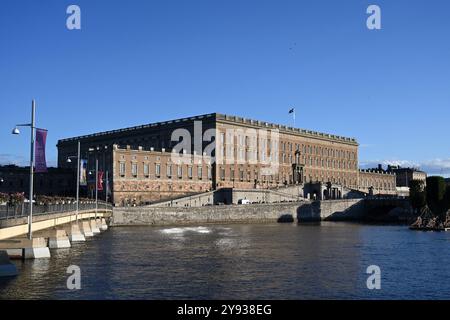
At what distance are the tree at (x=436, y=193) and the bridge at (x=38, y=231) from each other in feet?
185

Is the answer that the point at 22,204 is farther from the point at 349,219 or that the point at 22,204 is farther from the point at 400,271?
the point at 349,219

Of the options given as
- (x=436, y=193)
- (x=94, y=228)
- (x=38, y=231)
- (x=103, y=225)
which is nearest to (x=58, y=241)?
(x=38, y=231)

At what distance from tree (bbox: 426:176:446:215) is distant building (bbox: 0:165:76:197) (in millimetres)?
62475

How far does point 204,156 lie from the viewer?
117 metres

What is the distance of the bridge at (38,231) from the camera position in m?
31.8

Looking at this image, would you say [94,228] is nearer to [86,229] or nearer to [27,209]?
[86,229]

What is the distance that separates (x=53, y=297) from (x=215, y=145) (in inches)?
3712

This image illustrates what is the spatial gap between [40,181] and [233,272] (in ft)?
286

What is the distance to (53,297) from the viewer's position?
23766mm

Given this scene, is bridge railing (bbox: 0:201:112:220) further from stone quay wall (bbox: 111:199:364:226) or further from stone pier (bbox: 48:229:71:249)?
stone quay wall (bbox: 111:199:364:226)

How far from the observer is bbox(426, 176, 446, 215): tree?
96.4 metres

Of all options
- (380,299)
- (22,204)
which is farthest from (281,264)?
(22,204)

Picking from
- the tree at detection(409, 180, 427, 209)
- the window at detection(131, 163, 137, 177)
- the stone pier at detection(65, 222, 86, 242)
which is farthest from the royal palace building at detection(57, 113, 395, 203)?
the stone pier at detection(65, 222, 86, 242)

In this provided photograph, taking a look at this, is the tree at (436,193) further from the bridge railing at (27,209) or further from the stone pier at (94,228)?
the bridge railing at (27,209)
